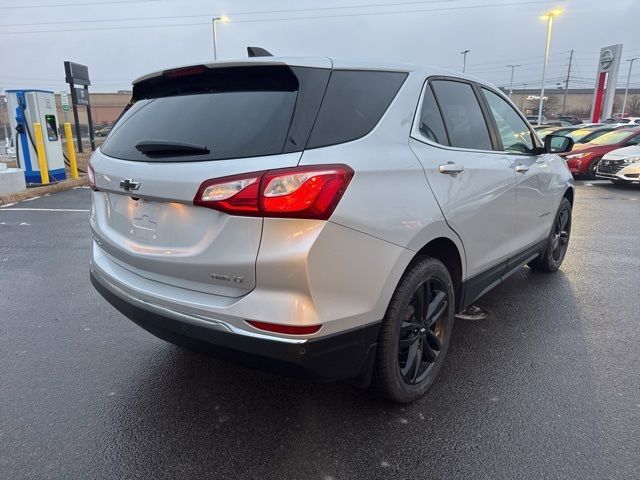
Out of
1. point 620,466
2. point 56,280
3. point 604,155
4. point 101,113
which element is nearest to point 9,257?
point 56,280

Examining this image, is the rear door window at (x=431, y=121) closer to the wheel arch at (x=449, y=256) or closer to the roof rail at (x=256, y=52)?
the wheel arch at (x=449, y=256)

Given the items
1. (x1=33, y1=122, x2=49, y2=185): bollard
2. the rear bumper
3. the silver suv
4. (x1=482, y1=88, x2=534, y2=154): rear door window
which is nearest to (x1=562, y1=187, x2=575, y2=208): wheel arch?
(x1=482, y1=88, x2=534, y2=154): rear door window

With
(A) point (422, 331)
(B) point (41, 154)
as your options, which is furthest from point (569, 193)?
(B) point (41, 154)

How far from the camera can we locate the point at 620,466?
2238mm

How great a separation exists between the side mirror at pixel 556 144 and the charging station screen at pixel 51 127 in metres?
10.9

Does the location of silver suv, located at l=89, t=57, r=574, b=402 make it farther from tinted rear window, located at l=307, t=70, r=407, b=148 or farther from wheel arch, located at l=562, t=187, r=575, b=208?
wheel arch, located at l=562, t=187, r=575, b=208

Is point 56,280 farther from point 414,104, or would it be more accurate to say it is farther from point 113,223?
point 414,104

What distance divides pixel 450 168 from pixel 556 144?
7.22ft

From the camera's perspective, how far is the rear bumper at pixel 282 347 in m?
2.05

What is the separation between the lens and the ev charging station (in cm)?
1080

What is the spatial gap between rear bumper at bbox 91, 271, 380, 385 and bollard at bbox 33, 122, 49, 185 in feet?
33.4

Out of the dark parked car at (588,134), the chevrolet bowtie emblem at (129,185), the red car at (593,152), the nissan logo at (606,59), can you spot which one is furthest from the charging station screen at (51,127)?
the nissan logo at (606,59)

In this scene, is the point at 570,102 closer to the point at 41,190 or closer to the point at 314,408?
the point at 41,190

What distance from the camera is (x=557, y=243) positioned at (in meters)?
5.04
